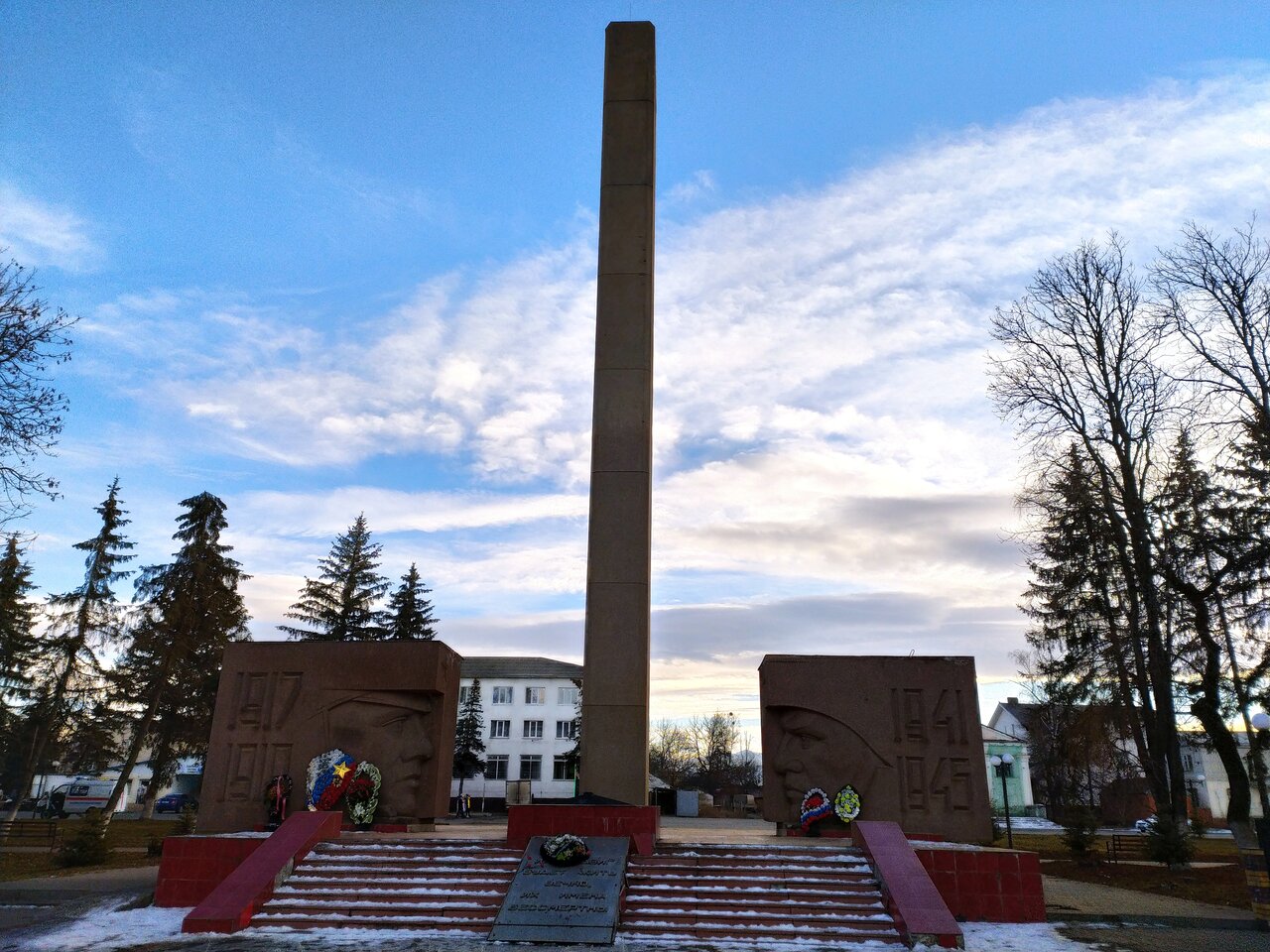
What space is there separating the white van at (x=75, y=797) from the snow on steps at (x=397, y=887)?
3657 cm

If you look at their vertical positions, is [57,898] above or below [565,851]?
below

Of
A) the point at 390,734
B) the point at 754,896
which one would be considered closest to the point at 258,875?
the point at 390,734

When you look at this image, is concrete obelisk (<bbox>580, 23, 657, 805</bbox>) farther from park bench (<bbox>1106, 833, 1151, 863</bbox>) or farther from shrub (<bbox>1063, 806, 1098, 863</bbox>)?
park bench (<bbox>1106, 833, 1151, 863</bbox>)

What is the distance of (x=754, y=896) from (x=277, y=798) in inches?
347

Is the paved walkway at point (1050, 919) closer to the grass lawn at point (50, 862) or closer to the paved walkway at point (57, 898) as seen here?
the paved walkway at point (57, 898)

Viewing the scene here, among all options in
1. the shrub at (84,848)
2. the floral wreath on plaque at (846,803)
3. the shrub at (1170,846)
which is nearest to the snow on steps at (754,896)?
the floral wreath on plaque at (846,803)

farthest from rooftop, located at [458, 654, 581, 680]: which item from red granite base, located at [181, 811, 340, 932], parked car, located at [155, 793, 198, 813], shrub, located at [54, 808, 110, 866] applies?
red granite base, located at [181, 811, 340, 932]

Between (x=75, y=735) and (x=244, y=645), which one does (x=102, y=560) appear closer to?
(x=75, y=735)

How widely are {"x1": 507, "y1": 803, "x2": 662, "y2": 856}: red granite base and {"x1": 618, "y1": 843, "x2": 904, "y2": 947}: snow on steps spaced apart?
13.4 inches

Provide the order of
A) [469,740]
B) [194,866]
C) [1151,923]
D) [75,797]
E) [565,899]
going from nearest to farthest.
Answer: [565,899], [1151,923], [194,866], [469,740], [75,797]

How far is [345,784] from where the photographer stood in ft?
49.8

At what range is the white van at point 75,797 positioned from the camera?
41031 mm

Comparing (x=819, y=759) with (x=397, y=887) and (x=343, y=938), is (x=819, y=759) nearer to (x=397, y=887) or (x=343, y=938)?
(x=397, y=887)

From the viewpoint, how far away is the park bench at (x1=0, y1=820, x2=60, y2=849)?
73.7 feet
